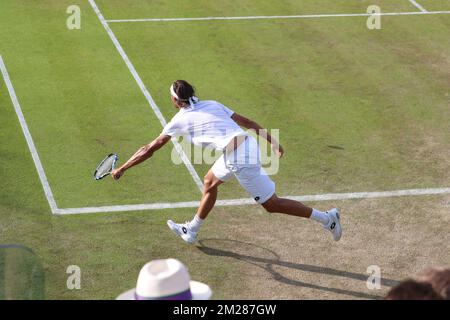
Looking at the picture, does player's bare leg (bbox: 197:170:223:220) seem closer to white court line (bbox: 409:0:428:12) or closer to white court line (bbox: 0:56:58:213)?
white court line (bbox: 0:56:58:213)

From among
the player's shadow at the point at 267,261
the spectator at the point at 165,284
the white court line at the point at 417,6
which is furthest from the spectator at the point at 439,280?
the white court line at the point at 417,6

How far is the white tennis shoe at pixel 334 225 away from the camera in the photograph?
11.3 metres

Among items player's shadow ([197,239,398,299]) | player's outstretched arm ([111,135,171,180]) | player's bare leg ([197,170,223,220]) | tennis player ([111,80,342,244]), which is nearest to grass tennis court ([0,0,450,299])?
player's shadow ([197,239,398,299])

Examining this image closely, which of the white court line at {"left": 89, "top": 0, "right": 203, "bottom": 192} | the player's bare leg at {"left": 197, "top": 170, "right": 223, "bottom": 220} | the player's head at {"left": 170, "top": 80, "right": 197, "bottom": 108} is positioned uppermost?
the player's head at {"left": 170, "top": 80, "right": 197, "bottom": 108}

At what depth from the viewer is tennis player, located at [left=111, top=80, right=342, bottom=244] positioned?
10836 mm

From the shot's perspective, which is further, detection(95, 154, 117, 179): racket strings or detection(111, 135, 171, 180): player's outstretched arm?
detection(95, 154, 117, 179): racket strings

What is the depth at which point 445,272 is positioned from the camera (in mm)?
5676

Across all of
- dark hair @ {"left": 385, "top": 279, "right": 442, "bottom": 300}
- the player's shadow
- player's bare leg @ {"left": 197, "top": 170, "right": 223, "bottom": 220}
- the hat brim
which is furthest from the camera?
player's bare leg @ {"left": 197, "top": 170, "right": 223, "bottom": 220}

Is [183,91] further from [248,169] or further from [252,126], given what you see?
[248,169]

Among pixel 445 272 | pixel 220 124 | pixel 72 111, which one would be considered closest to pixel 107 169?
pixel 220 124

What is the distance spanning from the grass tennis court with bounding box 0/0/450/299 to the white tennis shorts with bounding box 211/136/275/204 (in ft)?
2.80
